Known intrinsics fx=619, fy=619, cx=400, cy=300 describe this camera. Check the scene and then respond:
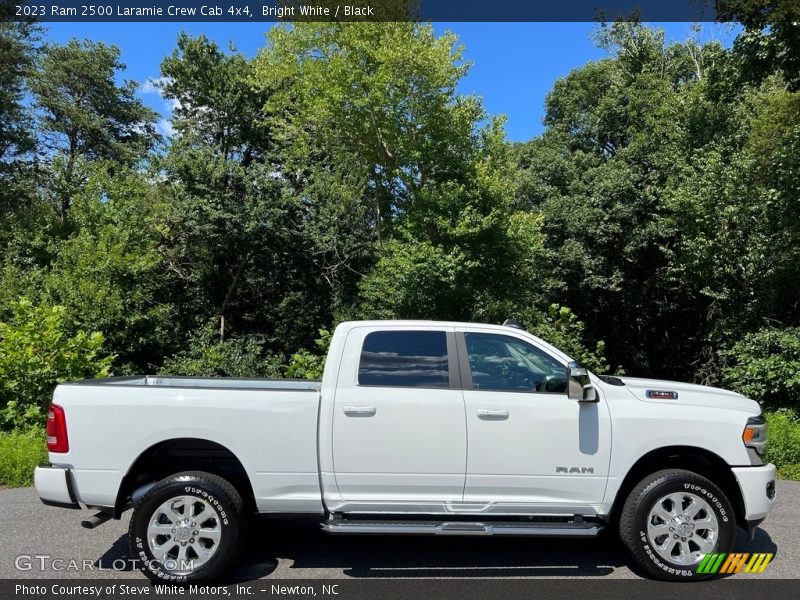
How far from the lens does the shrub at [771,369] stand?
40.4ft

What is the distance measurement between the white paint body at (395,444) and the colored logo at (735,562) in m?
0.39

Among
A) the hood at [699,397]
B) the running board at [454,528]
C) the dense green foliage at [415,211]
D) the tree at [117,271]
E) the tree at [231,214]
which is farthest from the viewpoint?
the tree at [231,214]

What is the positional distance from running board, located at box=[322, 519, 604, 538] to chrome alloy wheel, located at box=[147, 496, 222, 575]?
33.1 inches

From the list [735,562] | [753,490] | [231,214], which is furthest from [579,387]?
[231,214]

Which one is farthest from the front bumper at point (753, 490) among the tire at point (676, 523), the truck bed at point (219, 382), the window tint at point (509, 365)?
the truck bed at point (219, 382)

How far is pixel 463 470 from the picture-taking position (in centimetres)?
449

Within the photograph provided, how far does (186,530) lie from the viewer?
14.5 feet

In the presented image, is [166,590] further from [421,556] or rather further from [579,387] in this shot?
[579,387]

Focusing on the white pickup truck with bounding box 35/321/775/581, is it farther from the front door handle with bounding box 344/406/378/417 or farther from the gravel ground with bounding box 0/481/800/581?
the gravel ground with bounding box 0/481/800/581

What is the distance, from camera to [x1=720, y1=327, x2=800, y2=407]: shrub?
12.3 metres

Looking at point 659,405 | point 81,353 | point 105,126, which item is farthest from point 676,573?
point 105,126

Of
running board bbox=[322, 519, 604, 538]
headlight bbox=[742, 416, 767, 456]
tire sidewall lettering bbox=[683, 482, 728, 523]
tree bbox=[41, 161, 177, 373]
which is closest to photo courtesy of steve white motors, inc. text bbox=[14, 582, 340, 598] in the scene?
running board bbox=[322, 519, 604, 538]

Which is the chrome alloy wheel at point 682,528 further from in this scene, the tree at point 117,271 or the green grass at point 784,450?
the tree at point 117,271

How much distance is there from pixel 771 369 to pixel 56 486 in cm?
1281
